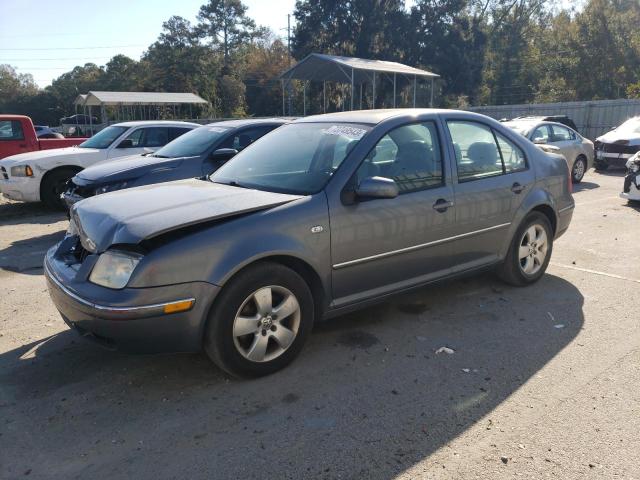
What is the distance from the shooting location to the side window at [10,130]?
11586 mm

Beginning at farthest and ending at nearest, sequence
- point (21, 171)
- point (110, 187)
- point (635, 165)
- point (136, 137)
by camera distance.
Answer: point (136, 137), point (21, 171), point (635, 165), point (110, 187)

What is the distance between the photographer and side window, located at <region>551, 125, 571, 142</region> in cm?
1286

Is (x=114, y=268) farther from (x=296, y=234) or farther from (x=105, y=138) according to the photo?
(x=105, y=138)

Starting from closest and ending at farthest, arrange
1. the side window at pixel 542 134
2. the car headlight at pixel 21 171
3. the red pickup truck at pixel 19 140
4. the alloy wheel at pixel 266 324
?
the alloy wheel at pixel 266 324
the car headlight at pixel 21 171
the red pickup truck at pixel 19 140
the side window at pixel 542 134

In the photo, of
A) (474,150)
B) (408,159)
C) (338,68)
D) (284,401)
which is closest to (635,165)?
(474,150)

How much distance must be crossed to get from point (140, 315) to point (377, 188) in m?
1.71

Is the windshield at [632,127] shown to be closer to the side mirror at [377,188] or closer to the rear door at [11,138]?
the side mirror at [377,188]

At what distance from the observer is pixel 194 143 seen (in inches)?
315

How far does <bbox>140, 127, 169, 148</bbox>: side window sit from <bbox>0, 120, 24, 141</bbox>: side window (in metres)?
3.54

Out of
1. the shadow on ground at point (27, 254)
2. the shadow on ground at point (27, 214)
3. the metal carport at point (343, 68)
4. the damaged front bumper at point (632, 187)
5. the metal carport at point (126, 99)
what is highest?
the metal carport at point (343, 68)

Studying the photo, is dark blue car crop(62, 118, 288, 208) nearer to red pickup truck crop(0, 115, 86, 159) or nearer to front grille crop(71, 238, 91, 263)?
front grille crop(71, 238, 91, 263)

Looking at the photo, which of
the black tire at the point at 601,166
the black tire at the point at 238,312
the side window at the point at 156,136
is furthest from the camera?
the black tire at the point at 601,166

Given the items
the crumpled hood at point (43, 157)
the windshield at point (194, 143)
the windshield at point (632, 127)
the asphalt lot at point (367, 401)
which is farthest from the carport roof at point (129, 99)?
the asphalt lot at point (367, 401)

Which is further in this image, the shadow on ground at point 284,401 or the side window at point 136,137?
the side window at point 136,137
